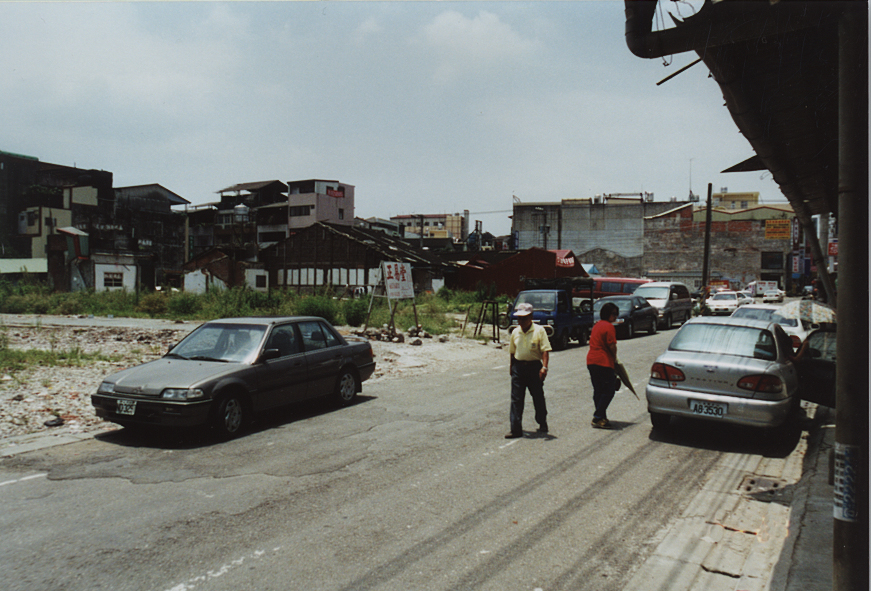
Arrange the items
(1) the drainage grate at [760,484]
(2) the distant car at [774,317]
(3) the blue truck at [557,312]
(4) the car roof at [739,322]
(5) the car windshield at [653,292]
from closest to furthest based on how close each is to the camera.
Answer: (1) the drainage grate at [760,484] → (4) the car roof at [739,322] → (2) the distant car at [774,317] → (3) the blue truck at [557,312] → (5) the car windshield at [653,292]

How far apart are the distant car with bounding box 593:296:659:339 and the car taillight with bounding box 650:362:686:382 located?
15021 mm

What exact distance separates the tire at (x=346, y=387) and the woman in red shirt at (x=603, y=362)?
13.6 ft

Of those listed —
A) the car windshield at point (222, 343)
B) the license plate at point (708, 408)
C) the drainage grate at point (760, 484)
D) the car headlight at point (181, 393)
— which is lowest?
the drainage grate at point (760, 484)

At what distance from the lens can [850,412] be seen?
10.1 feet

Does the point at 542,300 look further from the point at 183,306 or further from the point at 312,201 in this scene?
the point at 312,201

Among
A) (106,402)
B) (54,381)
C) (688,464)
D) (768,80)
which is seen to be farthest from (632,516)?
(54,381)

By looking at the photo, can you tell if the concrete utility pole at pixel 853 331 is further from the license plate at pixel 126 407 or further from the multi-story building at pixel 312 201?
the multi-story building at pixel 312 201

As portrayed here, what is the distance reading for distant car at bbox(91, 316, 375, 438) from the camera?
7375 mm

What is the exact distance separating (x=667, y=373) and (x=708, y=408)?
668 mm

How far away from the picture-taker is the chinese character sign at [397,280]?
62.8 ft

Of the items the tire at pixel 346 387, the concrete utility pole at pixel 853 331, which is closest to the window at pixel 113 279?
the tire at pixel 346 387

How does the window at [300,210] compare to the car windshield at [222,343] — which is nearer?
the car windshield at [222,343]

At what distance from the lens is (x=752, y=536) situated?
489 cm

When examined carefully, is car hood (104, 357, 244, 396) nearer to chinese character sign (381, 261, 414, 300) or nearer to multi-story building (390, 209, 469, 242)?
chinese character sign (381, 261, 414, 300)
